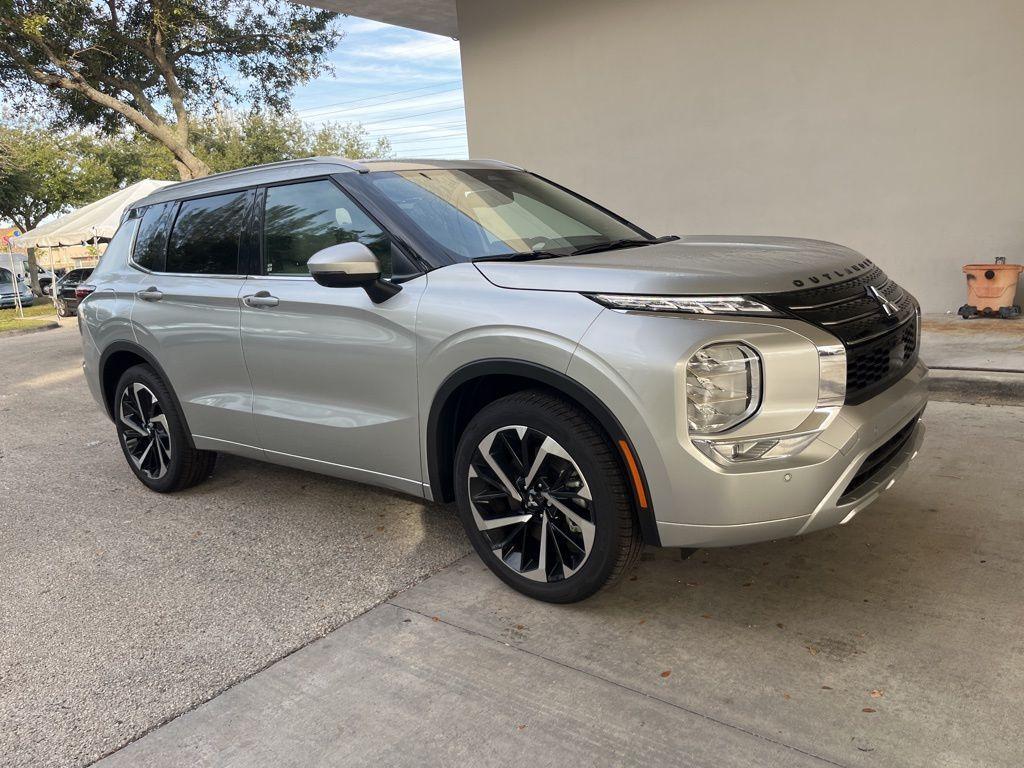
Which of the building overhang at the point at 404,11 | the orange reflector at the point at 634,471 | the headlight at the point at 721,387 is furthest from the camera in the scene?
the building overhang at the point at 404,11

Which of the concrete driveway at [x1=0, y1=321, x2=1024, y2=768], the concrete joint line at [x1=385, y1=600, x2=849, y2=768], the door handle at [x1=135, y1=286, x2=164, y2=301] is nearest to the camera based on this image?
the concrete joint line at [x1=385, y1=600, x2=849, y2=768]

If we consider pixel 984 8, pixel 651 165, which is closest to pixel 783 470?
pixel 984 8

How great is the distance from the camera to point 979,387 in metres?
5.95

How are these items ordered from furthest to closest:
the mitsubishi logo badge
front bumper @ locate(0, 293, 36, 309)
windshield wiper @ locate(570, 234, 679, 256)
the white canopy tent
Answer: front bumper @ locate(0, 293, 36, 309) < the white canopy tent < windshield wiper @ locate(570, 234, 679, 256) < the mitsubishi logo badge

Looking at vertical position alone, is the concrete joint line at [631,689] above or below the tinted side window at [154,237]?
below

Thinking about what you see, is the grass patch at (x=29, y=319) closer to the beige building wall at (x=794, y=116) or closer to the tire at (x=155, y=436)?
the beige building wall at (x=794, y=116)

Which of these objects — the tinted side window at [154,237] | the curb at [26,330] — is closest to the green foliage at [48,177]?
the curb at [26,330]

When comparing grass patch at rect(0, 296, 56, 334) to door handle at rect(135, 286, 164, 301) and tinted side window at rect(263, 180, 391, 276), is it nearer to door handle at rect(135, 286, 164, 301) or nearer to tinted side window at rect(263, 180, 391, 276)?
door handle at rect(135, 286, 164, 301)

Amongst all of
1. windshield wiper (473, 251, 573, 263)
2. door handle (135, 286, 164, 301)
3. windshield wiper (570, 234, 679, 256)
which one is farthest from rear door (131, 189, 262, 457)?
windshield wiper (570, 234, 679, 256)

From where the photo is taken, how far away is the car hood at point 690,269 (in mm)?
2770

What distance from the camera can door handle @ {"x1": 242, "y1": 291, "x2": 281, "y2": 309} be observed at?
391cm

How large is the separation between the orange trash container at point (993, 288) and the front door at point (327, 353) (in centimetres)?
733

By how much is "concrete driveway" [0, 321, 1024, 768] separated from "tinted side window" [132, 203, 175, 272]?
1.54 m

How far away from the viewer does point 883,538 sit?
3.63 metres
